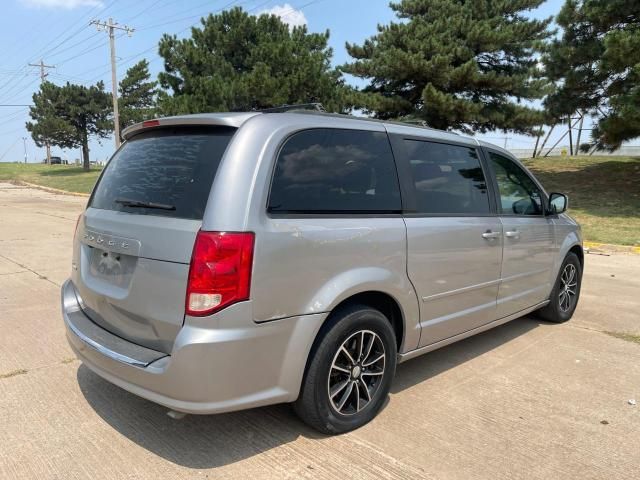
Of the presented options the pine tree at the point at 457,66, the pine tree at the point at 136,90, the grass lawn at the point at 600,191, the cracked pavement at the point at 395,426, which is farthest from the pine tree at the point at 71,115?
the cracked pavement at the point at 395,426

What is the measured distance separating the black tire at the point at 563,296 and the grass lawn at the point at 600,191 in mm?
6370

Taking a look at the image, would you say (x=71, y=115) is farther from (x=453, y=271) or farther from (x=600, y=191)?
(x=453, y=271)

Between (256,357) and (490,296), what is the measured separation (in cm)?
220

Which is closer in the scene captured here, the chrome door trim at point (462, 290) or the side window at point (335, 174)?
the side window at point (335, 174)

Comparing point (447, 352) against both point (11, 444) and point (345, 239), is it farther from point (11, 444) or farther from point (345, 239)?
point (11, 444)

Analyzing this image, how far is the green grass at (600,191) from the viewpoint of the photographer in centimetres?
1245

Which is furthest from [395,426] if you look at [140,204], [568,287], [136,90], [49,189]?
[136,90]

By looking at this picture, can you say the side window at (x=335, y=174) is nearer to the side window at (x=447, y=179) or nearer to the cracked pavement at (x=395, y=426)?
the side window at (x=447, y=179)

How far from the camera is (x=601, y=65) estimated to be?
49.5 ft

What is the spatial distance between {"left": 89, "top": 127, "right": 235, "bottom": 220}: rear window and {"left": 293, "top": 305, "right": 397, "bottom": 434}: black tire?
967 mm

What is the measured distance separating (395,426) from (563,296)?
299 centimetres

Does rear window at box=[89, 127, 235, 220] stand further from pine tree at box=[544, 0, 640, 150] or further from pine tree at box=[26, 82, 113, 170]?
pine tree at box=[26, 82, 113, 170]

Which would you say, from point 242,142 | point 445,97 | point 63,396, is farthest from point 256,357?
point 445,97

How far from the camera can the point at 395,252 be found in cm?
312
